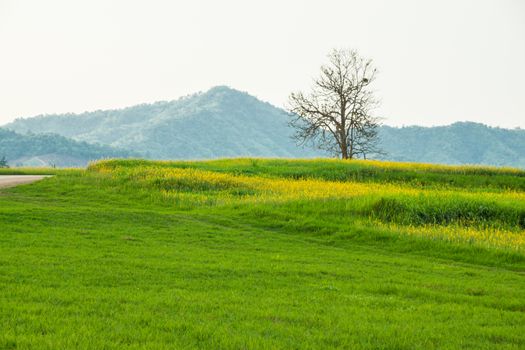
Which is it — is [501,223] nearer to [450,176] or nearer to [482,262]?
[482,262]

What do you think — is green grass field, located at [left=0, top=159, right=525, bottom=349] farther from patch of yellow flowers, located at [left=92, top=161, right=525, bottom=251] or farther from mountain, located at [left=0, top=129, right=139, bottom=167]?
mountain, located at [left=0, top=129, right=139, bottom=167]

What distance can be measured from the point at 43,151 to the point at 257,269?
119393 millimetres

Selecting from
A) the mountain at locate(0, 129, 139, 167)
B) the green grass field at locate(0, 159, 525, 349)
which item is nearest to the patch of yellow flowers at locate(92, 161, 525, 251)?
the green grass field at locate(0, 159, 525, 349)

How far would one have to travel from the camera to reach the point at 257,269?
44.9 feet

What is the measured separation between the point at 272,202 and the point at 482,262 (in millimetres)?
10936

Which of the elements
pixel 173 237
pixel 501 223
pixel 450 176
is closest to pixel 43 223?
pixel 173 237

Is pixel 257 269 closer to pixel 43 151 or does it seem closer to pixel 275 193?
pixel 275 193

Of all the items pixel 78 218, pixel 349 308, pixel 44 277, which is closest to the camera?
pixel 349 308

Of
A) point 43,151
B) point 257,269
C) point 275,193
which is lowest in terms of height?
point 257,269

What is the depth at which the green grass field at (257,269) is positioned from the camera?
850 cm

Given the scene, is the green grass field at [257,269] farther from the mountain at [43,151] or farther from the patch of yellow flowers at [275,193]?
the mountain at [43,151]

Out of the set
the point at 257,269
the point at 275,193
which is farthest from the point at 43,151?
the point at 257,269

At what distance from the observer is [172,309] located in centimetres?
953

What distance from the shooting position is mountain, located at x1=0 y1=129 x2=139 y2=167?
12431 cm
